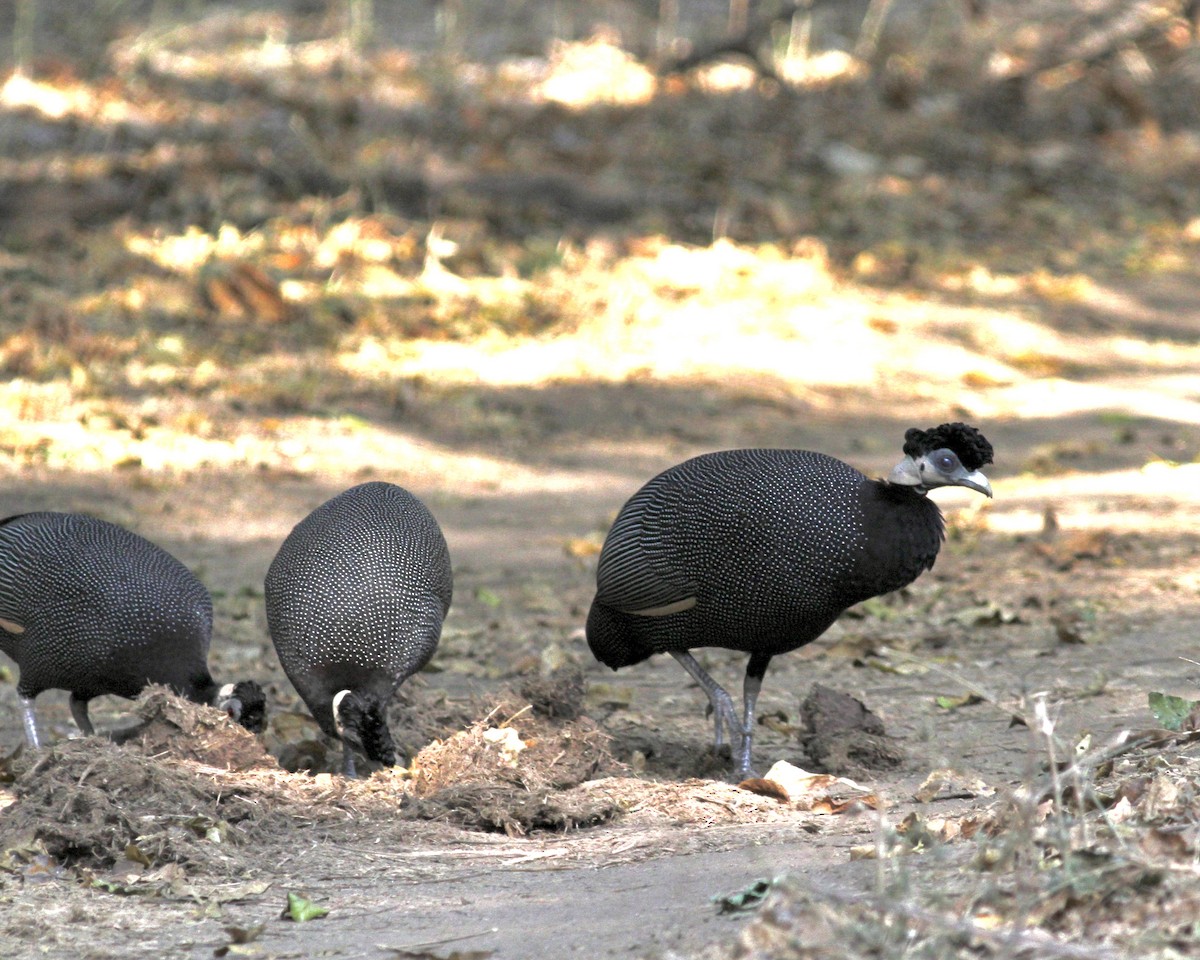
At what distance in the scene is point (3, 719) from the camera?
567 centimetres

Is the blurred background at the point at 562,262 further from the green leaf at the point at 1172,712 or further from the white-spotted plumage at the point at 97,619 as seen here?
the green leaf at the point at 1172,712

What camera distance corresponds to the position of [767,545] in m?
4.71

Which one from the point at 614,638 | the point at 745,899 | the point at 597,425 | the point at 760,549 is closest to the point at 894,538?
the point at 760,549

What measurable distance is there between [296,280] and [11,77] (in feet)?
12.6

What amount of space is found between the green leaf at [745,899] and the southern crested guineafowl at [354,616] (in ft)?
5.99

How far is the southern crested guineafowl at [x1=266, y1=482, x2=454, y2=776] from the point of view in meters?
4.75

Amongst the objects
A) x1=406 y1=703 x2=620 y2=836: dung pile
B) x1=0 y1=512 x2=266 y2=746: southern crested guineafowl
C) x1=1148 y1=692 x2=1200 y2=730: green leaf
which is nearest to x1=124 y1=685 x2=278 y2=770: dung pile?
x1=0 y1=512 x2=266 y2=746: southern crested guineafowl

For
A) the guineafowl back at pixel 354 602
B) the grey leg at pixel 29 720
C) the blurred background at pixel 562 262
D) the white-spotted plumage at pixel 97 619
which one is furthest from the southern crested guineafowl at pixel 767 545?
the grey leg at pixel 29 720

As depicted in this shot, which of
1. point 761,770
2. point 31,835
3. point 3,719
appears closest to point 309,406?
point 3,719

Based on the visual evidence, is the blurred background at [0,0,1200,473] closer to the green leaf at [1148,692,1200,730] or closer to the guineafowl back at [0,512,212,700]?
the guineafowl back at [0,512,212,700]

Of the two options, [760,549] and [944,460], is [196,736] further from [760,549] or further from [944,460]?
[944,460]

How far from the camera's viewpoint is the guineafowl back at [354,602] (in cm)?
477

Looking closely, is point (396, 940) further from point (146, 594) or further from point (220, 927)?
point (146, 594)

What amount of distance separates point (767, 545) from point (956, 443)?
61 cm
